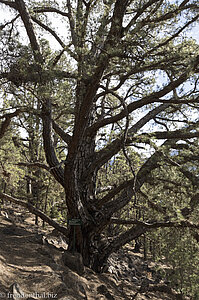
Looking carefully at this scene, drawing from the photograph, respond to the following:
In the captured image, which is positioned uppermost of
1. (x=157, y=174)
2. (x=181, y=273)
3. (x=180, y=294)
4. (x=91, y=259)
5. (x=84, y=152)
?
(x=84, y=152)

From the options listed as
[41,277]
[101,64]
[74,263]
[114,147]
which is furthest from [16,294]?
[101,64]

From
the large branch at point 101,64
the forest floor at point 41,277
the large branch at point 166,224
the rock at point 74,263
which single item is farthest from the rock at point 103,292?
the large branch at point 101,64

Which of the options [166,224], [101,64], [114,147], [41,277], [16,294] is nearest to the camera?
[16,294]

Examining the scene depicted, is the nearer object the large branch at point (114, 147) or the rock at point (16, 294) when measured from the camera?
the rock at point (16, 294)

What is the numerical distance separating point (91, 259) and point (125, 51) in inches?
207

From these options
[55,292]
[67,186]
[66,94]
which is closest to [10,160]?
[67,186]

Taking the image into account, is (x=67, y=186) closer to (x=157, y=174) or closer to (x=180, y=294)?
(x=157, y=174)

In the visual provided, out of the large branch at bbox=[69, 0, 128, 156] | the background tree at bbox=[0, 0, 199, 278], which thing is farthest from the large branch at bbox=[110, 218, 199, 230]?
the large branch at bbox=[69, 0, 128, 156]

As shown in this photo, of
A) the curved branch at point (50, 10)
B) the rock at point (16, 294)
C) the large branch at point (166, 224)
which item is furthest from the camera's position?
the curved branch at point (50, 10)

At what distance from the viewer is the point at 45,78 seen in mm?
5070

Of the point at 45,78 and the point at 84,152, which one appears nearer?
the point at 45,78

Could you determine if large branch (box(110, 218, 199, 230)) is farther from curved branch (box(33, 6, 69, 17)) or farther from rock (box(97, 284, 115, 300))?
curved branch (box(33, 6, 69, 17))

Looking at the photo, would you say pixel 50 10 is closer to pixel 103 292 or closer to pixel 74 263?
pixel 74 263

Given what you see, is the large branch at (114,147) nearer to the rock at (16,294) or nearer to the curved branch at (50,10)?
the rock at (16,294)
